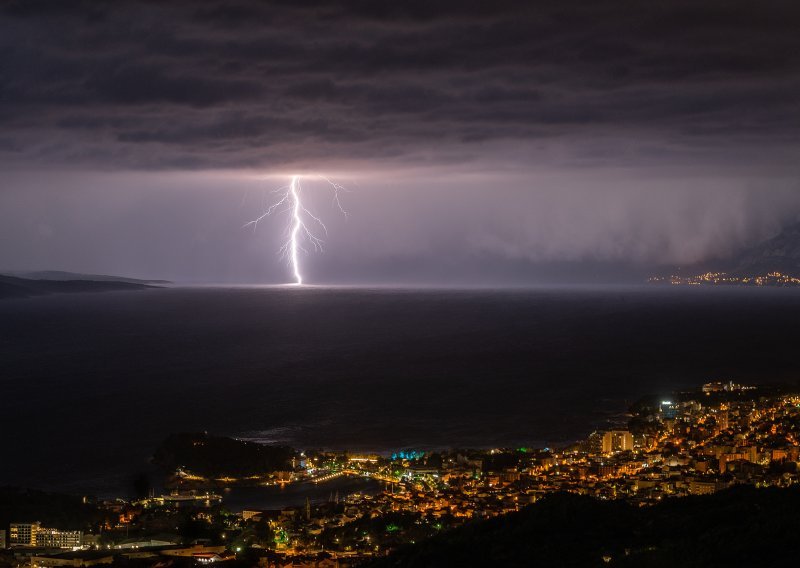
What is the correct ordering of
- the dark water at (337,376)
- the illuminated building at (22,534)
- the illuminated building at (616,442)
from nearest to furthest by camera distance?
the illuminated building at (22,534) < the illuminated building at (616,442) < the dark water at (337,376)

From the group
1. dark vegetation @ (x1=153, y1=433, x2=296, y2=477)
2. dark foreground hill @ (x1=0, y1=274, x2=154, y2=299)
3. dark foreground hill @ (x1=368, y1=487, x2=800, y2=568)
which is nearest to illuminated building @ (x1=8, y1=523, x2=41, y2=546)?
dark vegetation @ (x1=153, y1=433, x2=296, y2=477)

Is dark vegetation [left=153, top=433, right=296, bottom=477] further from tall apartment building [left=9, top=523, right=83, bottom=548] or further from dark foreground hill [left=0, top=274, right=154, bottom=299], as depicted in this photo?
dark foreground hill [left=0, top=274, right=154, bottom=299]

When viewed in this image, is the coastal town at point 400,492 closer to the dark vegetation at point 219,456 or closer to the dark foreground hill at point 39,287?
the dark vegetation at point 219,456

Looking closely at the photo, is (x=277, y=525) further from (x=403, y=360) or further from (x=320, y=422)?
(x=403, y=360)

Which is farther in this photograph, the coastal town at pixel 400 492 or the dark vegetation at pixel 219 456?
the dark vegetation at pixel 219 456

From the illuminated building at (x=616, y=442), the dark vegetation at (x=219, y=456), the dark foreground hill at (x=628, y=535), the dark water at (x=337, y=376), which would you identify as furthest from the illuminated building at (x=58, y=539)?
the illuminated building at (x=616, y=442)

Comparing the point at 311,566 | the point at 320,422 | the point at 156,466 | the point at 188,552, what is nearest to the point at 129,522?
the point at 188,552
